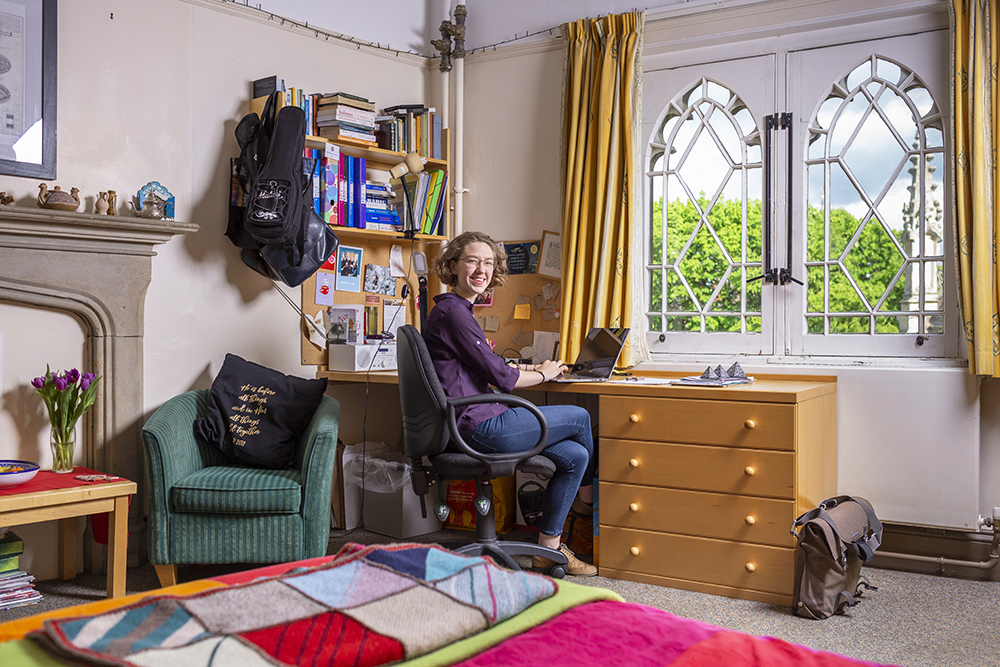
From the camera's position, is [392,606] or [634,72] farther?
[634,72]

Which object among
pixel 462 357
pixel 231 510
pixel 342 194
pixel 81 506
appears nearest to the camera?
pixel 81 506

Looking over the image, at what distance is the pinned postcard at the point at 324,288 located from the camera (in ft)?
12.4

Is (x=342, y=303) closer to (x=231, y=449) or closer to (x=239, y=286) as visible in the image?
(x=239, y=286)

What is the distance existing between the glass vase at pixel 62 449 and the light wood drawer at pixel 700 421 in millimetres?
1919

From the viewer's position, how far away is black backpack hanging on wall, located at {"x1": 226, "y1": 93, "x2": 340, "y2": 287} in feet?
10.5

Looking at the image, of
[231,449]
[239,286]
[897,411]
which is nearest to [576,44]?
[239,286]

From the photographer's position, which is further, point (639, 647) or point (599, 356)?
point (599, 356)

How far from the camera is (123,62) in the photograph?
3168 millimetres

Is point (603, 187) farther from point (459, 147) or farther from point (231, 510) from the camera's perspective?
point (231, 510)

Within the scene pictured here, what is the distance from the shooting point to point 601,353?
321 centimetres

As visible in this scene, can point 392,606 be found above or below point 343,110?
below

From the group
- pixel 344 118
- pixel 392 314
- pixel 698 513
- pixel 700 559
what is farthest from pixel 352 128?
pixel 700 559

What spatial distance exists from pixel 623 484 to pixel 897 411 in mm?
1119

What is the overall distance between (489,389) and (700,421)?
77cm
